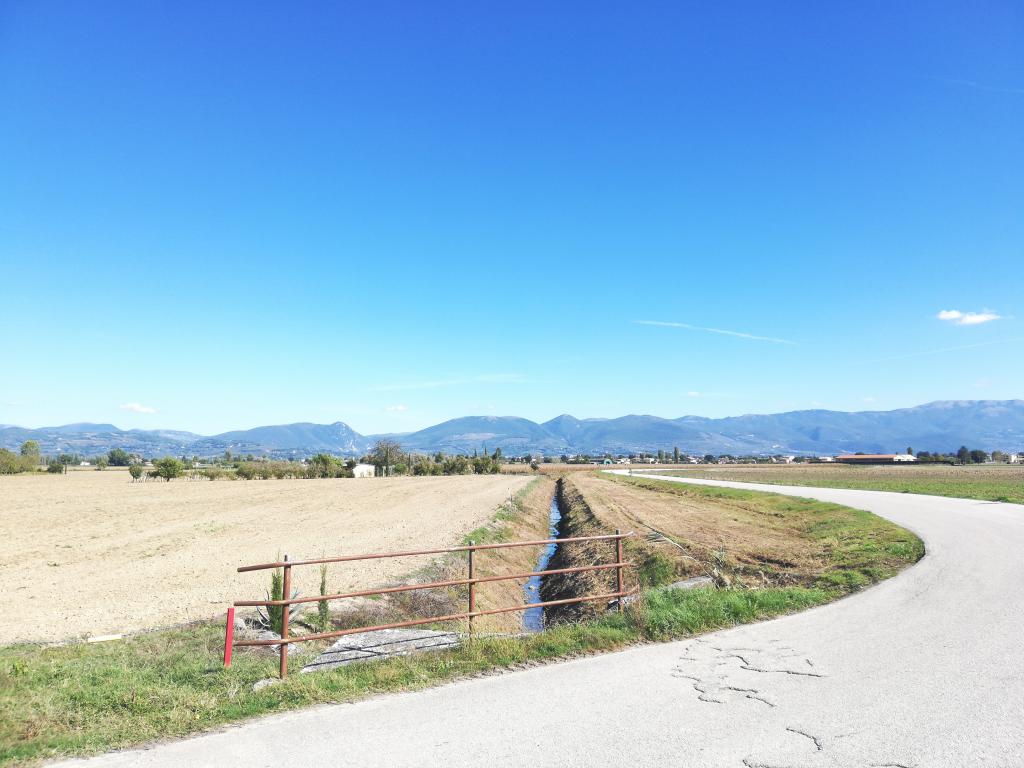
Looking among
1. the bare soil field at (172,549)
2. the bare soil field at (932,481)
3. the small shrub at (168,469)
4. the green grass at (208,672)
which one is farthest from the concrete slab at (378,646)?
the small shrub at (168,469)

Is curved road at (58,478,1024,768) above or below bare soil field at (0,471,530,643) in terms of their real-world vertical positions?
above

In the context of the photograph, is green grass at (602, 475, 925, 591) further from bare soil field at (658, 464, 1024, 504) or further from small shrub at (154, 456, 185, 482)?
small shrub at (154, 456, 185, 482)

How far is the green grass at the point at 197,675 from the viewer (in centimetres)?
674

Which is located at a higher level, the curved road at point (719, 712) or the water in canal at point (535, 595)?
the curved road at point (719, 712)

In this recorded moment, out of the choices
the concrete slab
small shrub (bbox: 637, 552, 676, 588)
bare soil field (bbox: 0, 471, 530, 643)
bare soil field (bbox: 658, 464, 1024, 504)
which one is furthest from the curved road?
bare soil field (bbox: 658, 464, 1024, 504)

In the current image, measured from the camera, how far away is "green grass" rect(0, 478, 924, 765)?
6.76 metres

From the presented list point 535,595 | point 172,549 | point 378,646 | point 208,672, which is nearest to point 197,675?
point 208,672

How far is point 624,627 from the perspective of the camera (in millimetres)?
10336

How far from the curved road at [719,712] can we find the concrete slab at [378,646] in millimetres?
1507

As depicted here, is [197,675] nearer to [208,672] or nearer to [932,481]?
[208,672]

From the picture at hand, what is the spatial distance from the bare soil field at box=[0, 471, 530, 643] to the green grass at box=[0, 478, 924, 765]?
3.72 meters

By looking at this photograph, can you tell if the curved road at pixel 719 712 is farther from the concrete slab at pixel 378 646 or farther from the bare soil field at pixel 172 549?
the bare soil field at pixel 172 549

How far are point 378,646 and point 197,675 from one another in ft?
8.37

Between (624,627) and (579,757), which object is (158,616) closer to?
(624,627)
